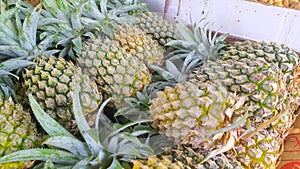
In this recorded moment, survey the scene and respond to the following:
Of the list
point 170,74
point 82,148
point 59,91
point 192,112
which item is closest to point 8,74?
point 59,91

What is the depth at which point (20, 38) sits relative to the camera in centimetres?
133

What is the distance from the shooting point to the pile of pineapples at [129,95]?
1056mm

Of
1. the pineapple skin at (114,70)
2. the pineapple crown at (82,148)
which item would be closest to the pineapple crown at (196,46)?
the pineapple skin at (114,70)

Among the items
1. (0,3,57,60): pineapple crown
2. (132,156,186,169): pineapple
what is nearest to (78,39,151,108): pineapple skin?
(0,3,57,60): pineapple crown

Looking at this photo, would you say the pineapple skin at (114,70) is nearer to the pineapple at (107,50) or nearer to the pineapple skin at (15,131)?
the pineapple at (107,50)

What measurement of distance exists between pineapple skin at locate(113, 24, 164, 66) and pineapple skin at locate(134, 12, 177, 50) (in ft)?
0.30

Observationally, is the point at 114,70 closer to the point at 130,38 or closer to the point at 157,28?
the point at 130,38

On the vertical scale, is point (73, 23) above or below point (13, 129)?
above

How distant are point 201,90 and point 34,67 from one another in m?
0.65

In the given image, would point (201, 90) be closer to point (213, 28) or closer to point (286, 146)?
point (286, 146)

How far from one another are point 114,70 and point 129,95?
A: 118 millimetres

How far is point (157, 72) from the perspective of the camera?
1.52m

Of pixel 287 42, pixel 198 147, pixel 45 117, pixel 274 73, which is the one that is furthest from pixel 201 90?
A: pixel 287 42

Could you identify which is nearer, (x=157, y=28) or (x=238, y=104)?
(x=238, y=104)
